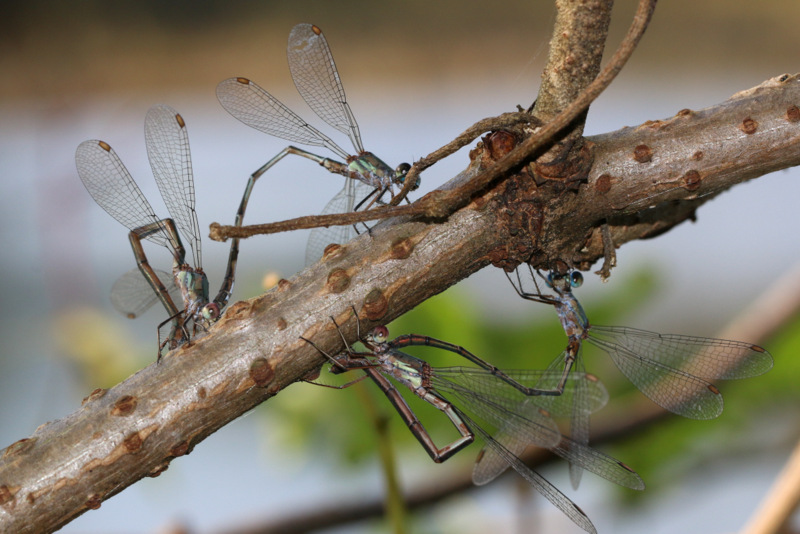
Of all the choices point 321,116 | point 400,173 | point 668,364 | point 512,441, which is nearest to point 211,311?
point 400,173

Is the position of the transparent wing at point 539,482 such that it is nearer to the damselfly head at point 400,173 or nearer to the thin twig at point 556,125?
the damselfly head at point 400,173

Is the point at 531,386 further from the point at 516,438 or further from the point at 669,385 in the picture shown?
the point at 669,385

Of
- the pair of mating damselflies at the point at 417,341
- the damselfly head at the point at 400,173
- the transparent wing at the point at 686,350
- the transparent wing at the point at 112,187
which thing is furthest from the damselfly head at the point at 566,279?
the transparent wing at the point at 112,187

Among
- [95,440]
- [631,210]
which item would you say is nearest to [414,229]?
[631,210]

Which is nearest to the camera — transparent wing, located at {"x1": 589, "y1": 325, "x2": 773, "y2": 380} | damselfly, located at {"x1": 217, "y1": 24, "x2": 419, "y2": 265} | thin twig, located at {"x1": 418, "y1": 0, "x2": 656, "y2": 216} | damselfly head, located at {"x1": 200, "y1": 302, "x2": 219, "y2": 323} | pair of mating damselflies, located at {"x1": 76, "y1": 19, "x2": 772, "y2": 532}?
thin twig, located at {"x1": 418, "y1": 0, "x2": 656, "y2": 216}

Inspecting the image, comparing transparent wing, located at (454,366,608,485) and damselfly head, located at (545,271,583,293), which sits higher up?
damselfly head, located at (545,271,583,293)

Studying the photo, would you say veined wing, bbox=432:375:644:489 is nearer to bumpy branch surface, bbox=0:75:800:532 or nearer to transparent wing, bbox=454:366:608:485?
transparent wing, bbox=454:366:608:485

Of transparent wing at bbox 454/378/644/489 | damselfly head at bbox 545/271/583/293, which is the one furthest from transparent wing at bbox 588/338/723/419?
damselfly head at bbox 545/271/583/293

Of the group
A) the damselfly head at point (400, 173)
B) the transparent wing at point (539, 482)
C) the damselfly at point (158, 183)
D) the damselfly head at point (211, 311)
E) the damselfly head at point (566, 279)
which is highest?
the damselfly at point (158, 183)

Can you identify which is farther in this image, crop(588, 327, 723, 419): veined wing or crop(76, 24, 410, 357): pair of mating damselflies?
crop(588, 327, 723, 419): veined wing
